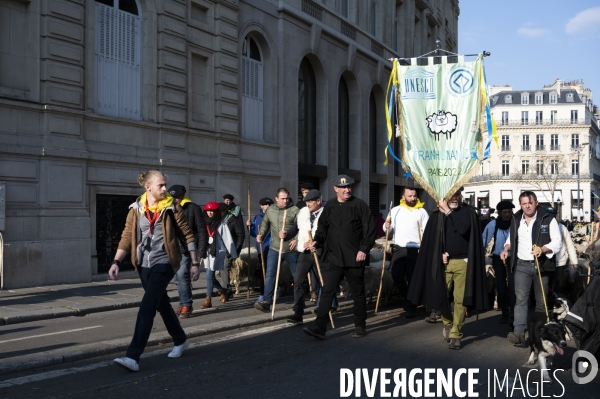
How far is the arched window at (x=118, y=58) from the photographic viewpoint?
16250 mm

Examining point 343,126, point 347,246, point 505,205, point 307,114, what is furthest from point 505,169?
point 347,246

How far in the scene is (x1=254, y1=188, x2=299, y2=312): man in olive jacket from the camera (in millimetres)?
10891

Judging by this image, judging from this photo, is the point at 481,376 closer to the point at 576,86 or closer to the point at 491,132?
the point at 491,132

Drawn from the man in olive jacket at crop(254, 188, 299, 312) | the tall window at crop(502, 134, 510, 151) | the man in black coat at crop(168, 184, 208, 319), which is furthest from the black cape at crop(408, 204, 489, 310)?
the tall window at crop(502, 134, 510, 151)

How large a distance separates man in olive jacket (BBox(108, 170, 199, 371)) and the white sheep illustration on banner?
16.1 feet

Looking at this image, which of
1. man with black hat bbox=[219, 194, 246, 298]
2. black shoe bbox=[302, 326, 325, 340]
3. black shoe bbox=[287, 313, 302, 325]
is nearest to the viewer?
black shoe bbox=[302, 326, 325, 340]

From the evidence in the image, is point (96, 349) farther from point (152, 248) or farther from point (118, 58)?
point (118, 58)

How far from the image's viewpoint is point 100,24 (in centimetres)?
1622

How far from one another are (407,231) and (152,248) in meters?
5.21

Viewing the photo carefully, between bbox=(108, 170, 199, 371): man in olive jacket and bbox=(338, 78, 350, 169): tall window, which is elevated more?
bbox=(338, 78, 350, 169): tall window

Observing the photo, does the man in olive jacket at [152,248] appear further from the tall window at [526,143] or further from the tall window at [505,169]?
the tall window at [526,143]

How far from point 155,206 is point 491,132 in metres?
5.67

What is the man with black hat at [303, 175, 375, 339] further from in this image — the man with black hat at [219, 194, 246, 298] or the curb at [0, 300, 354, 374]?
the man with black hat at [219, 194, 246, 298]

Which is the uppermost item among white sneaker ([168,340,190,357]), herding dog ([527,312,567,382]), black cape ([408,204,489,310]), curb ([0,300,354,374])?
black cape ([408,204,489,310])
